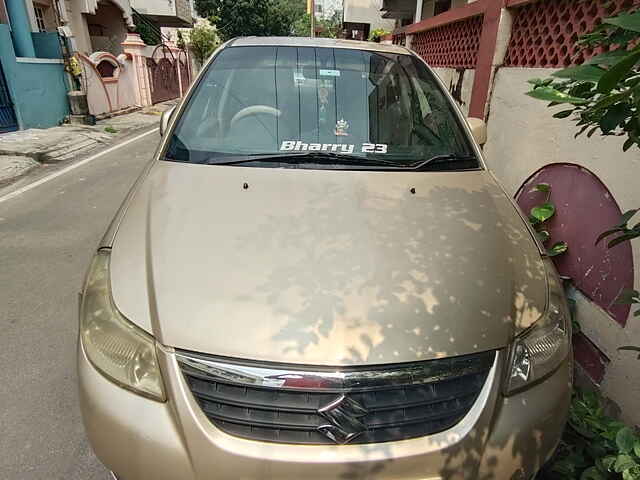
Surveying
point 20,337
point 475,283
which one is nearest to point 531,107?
point 475,283

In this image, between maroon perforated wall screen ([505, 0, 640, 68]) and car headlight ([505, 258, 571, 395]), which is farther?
maroon perforated wall screen ([505, 0, 640, 68])

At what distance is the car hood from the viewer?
1.28 metres

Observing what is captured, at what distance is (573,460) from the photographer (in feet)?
5.87

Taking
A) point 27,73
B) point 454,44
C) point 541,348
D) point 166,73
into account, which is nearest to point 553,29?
point 454,44

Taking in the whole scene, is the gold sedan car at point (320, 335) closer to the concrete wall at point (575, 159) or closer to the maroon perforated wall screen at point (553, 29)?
the concrete wall at point (575, 159)

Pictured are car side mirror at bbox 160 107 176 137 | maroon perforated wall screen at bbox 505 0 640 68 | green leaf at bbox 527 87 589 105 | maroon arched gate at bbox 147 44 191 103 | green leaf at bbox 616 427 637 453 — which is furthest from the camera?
maroon arched gate at bbox 147 44 191 103

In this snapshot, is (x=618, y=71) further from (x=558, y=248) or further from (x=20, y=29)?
(x=20, y=29)

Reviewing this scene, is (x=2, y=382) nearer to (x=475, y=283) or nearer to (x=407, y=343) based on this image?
(x=407, y=343)

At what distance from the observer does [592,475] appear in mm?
1670

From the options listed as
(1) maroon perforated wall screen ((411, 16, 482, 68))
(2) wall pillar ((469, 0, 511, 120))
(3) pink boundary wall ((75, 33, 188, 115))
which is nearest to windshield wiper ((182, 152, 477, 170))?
(2) wall pillar ((469, 0, 511, 120))

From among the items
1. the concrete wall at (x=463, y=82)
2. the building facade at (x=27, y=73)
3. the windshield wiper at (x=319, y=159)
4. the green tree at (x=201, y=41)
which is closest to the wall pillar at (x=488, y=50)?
the concrete wall at (x=463, y=82)

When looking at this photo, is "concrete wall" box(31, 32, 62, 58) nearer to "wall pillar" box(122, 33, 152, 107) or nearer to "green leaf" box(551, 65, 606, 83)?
"wall pillar" box(122, 33, 152, 107)

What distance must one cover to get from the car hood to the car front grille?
0.04 m

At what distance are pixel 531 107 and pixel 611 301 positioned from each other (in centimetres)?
169
